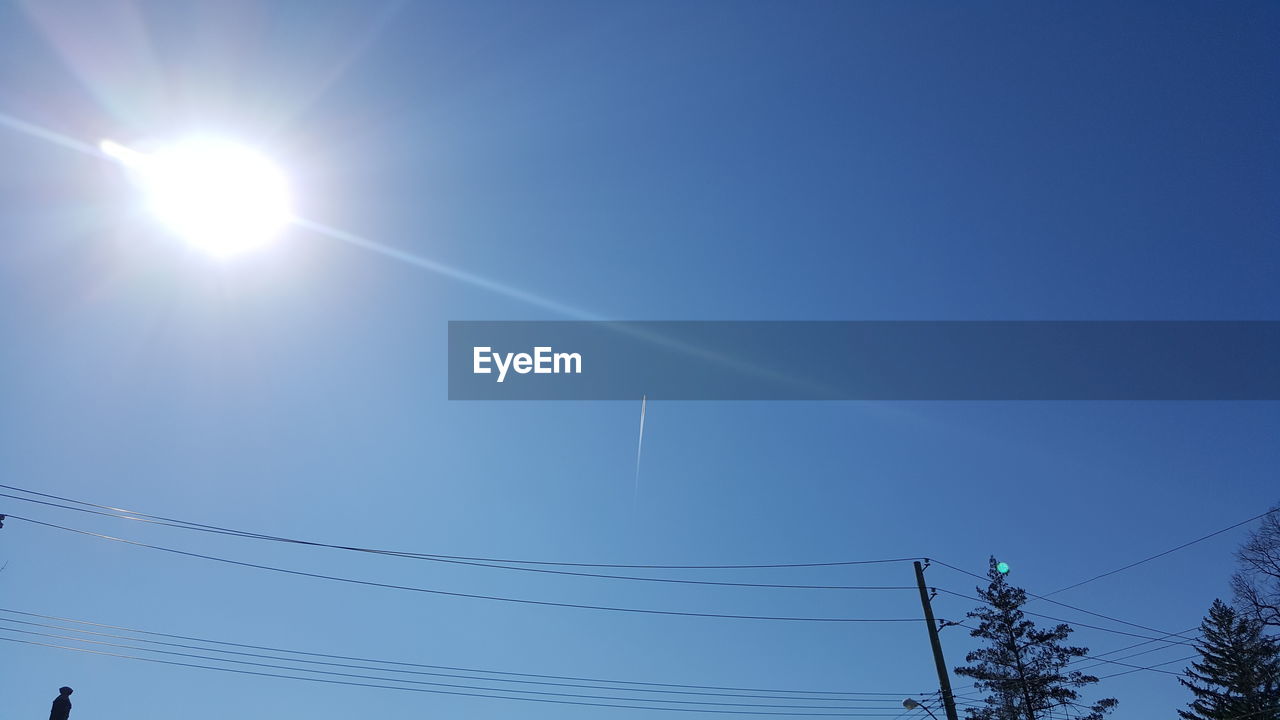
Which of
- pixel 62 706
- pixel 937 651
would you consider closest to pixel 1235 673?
pixel 937 651

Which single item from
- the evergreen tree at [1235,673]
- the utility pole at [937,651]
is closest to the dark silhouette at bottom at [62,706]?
the utility pole at [937,651]

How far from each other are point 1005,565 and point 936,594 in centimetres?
600

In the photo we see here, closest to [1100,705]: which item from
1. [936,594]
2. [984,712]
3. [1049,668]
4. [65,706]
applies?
[1049,668]

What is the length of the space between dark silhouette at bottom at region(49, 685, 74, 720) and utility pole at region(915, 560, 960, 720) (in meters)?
24.6

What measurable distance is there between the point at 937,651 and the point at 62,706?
2523 centimetres

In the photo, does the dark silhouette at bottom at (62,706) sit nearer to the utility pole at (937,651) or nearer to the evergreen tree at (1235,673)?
the utility pole at (937,651)

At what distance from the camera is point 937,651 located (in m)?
23.0

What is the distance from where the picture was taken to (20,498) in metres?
20.2

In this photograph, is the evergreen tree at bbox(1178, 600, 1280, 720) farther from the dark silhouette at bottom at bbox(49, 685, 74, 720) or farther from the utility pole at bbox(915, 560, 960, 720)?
the dark silhouette at bottom at bbox(49, 685, 74, 720)

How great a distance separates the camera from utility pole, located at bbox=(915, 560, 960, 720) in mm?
21641

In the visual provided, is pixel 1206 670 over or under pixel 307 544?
under

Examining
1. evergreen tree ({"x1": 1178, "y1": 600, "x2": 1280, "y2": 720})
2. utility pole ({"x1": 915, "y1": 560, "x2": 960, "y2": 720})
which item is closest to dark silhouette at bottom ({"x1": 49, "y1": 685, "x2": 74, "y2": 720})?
utility pole ({"x1": 915, "y1": 560, "x2": 960, "y2": 720})

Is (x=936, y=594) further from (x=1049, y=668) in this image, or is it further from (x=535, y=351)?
(x=1049, y=668)

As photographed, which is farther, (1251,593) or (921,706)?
(1251,593)
